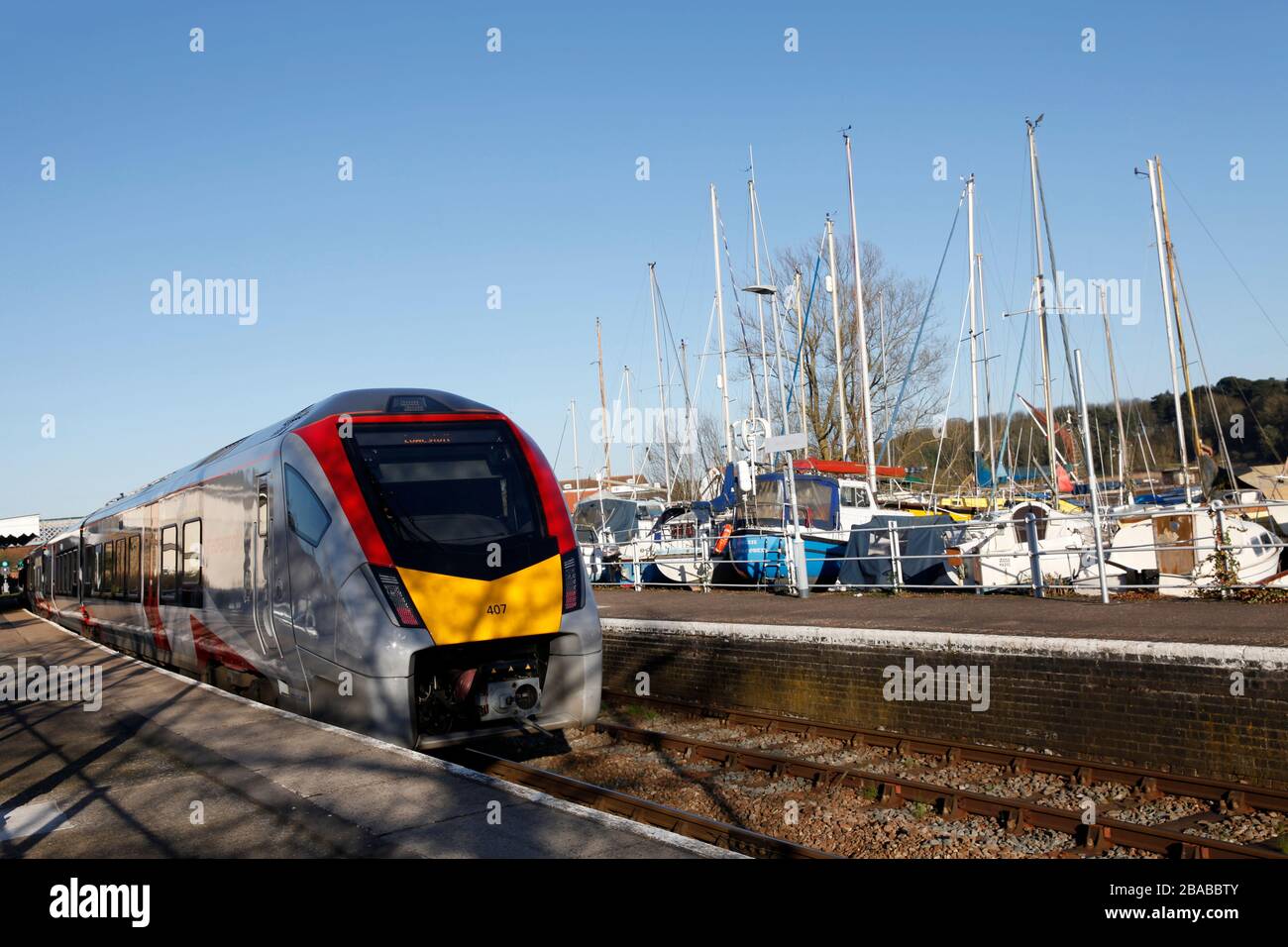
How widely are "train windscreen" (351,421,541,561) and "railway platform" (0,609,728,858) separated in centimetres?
182

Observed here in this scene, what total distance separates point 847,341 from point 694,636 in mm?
24230

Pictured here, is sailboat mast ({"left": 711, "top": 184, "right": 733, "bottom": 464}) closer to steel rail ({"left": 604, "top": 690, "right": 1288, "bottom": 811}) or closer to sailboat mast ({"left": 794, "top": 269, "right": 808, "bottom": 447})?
sailboat mast ({"left": 794, "top": 269, "right": 808, "bottom": 447})

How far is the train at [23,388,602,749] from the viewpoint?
29.6ft

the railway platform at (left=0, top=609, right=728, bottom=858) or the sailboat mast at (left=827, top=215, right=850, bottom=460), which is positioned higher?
the sailboat mast at (left=827, top=215, right=850, bottom=460)

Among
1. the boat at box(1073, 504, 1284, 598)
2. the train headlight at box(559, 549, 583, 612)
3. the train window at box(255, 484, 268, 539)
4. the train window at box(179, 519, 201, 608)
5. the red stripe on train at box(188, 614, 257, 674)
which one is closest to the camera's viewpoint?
the train headlight at box(559, 549, 583, 612)

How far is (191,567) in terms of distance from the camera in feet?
46.0

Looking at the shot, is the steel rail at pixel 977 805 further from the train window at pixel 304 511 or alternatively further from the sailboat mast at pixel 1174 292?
the sailboat mast at pixel 1174 292

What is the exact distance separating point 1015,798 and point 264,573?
7.20 meters

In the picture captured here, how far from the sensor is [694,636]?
555 inches

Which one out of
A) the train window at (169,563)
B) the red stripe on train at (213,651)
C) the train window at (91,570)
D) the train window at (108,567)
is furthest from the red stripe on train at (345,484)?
the train window at (91,570)

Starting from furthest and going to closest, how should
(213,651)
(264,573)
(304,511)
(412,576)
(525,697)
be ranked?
1. (213,651)
2. (264,573)
3. (304,511)
4. (525,697)
5. (412,576)

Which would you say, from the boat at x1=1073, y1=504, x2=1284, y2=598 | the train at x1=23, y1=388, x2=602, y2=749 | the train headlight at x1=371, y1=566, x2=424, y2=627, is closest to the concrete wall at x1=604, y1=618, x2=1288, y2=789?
the train at x1=23, y1=388, x2=602, y2=749

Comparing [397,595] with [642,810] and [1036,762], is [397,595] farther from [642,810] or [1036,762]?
[1036,762]

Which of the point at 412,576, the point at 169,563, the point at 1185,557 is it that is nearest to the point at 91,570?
the point at 169,563
